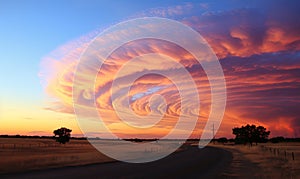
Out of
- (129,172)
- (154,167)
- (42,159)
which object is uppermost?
(42,159)

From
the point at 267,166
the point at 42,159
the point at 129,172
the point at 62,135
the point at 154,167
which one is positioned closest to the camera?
the point at 129,172

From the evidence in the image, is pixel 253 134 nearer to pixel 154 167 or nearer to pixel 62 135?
pixel 62 135

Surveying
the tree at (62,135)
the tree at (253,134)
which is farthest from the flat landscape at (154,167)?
the tree at (253,134)

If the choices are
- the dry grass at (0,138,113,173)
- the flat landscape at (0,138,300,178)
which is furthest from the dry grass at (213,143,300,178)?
the dry grass at (0,138,113,173)

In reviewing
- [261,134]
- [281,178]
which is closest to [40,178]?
[281,178]

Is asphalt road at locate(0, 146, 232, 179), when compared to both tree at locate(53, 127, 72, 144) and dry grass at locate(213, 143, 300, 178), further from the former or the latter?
tree at locate(53, 127, 72, 144)

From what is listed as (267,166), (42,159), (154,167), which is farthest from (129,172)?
(42,159)

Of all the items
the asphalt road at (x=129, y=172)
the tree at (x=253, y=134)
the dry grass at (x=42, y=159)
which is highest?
the tree at (x=253, y=134)

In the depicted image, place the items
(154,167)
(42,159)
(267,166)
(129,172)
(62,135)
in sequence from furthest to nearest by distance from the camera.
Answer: (62,135), (42,159), (267,166), (154,167), (129,172)

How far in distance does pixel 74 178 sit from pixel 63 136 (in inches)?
3791

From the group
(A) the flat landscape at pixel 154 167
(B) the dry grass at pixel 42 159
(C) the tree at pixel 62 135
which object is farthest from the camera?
(C) the tree at pixel 62 135

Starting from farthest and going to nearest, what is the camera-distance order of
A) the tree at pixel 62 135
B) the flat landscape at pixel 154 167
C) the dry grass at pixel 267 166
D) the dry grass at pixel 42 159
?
the tree at pixel 62 135 → the dry grass at pixel 42 159 → the dry grass at pixel 267 166 → the flat landscape at pixel 154 167

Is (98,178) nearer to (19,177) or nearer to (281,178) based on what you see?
(19,177)

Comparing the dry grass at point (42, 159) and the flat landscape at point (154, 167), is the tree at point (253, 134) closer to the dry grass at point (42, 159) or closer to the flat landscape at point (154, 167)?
the dry grass at point (42, 159)
